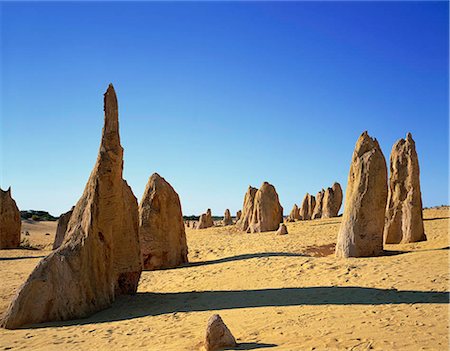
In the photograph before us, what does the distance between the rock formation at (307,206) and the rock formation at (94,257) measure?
91.1 ft

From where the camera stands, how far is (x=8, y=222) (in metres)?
20.0

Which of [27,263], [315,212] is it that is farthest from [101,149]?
[315,212]

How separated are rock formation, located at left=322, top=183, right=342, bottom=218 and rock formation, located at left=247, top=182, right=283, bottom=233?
998 cm

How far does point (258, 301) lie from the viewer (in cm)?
785

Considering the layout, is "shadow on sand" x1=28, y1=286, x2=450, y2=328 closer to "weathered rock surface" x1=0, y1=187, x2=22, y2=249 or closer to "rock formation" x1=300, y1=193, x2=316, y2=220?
"weathered rock surface" x1=0, y1=187, x2=22, y2=249

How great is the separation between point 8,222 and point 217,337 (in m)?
17.9

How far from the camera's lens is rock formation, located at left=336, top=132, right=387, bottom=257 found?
10.7 metres

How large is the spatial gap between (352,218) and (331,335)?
5838 mm

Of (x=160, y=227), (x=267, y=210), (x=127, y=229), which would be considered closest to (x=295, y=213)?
(x=267, y=210)

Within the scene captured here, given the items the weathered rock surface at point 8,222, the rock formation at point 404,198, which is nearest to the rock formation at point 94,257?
the rock formation at point 404,198

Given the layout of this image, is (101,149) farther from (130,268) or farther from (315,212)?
(315,212)

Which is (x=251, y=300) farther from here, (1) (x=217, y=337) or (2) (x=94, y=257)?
(2) (x=94, y=257)

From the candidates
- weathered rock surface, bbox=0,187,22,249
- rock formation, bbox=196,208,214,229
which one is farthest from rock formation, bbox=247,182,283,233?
weathered rock surface, bbox=0,187,22,249

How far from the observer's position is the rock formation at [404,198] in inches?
516
